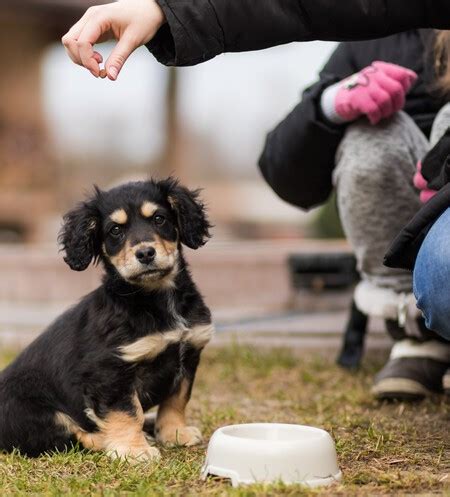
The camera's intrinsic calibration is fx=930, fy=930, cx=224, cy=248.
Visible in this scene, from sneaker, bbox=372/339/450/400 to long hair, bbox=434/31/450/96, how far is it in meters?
0.89

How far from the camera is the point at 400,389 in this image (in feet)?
10.1

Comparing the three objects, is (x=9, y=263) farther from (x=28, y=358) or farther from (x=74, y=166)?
(x=74, y=166)

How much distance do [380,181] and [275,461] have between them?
1420 mm

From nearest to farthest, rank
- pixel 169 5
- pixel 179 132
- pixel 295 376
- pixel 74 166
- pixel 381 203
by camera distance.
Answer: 1. pixel 169 5
2. pixel 381 203
3. pixel 295 376
4. pixel 179 132
5. pixel 74 166

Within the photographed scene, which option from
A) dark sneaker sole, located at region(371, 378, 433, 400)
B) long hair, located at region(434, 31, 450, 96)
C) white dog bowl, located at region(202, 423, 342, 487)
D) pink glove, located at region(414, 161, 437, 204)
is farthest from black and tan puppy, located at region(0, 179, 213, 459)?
long hair, located at region(434, 31, 450, 96)

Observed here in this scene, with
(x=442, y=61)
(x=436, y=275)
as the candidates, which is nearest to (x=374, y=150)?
(x=442, y=61)

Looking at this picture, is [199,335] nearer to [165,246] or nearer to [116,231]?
[165,246]

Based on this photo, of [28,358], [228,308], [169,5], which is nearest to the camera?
[169,5]

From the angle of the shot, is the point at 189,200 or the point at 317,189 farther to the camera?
the point at 317,189

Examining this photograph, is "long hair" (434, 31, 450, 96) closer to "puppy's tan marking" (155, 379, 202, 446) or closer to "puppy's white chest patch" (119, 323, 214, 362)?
"puppy's white chest patch" (119, 323, 214, 362)

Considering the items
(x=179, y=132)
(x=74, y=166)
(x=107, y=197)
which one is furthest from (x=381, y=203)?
(x=74, y=166)

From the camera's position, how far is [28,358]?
8.82ft

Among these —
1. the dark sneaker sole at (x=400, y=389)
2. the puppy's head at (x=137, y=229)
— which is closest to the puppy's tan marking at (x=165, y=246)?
the puppy's head at (x=137, y=229)

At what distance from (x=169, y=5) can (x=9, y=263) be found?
186 inches
